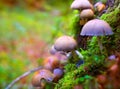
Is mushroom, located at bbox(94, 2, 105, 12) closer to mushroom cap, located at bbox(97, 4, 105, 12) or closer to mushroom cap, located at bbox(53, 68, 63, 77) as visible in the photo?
mushroom cap, located at bbox(97, 4, 105, 12)

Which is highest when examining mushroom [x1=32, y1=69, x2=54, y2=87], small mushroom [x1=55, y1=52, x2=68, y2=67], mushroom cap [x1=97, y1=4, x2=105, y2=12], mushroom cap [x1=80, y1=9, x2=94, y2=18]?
mushroom cap [x1=97, y1=4, x2=105, y2=12]

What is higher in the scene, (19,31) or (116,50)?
(19,31)

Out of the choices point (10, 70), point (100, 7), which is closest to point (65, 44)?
point (100, 7)

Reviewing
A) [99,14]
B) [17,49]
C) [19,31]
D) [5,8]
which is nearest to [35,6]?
[5,8]

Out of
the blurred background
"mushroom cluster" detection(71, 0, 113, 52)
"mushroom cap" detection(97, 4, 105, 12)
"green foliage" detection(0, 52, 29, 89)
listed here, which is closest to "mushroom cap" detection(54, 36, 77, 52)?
"mushroom cluster" detection(71, 0, 113, 52)

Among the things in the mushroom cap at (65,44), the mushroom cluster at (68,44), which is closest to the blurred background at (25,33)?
the mushroom cluster at (68,44)

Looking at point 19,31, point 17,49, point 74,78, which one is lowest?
point 74,78

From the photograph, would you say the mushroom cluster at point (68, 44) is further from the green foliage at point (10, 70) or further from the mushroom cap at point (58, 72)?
the green foliage at point (10, 70)

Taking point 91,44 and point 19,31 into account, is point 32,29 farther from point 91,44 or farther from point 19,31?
point 91,44
